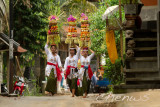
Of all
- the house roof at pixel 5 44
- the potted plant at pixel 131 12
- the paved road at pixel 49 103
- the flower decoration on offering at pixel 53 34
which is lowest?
the paved road at pixel 49 103

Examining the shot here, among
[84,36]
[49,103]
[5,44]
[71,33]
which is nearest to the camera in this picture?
[49,103]

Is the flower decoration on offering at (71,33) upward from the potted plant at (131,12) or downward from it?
downward

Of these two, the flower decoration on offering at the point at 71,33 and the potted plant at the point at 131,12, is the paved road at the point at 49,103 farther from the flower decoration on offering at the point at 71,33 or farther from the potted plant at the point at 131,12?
the flower decoration on offering at the point at 71,33

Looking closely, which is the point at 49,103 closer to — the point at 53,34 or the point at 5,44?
the point at 53,34

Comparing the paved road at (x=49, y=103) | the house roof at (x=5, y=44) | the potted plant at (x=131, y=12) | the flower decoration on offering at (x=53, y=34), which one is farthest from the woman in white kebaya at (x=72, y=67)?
the potted plant at (x=131, y=12)

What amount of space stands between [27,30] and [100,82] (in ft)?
16.5

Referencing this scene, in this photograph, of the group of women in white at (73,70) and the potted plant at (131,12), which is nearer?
the potted plant at (131,12)

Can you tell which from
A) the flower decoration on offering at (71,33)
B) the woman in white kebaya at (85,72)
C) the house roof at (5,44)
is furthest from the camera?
the house roof at (5,44)

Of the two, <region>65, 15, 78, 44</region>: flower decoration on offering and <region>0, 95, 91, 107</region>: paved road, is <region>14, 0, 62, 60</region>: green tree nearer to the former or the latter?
<region>65, 15, 78, 44</region>: flower decoration on offering

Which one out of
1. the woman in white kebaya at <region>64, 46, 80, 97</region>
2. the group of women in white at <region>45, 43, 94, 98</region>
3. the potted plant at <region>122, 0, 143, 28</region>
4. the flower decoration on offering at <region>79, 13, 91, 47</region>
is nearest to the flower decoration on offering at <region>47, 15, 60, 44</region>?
the group of women in white at <region>45, 43, 94, 98</region>

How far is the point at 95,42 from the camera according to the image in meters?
26.6

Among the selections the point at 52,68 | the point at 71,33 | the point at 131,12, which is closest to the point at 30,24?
the point at 71,33

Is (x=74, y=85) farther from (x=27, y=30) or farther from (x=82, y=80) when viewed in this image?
(x=27, y=30)

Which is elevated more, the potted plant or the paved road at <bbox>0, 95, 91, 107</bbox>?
the potted plant
